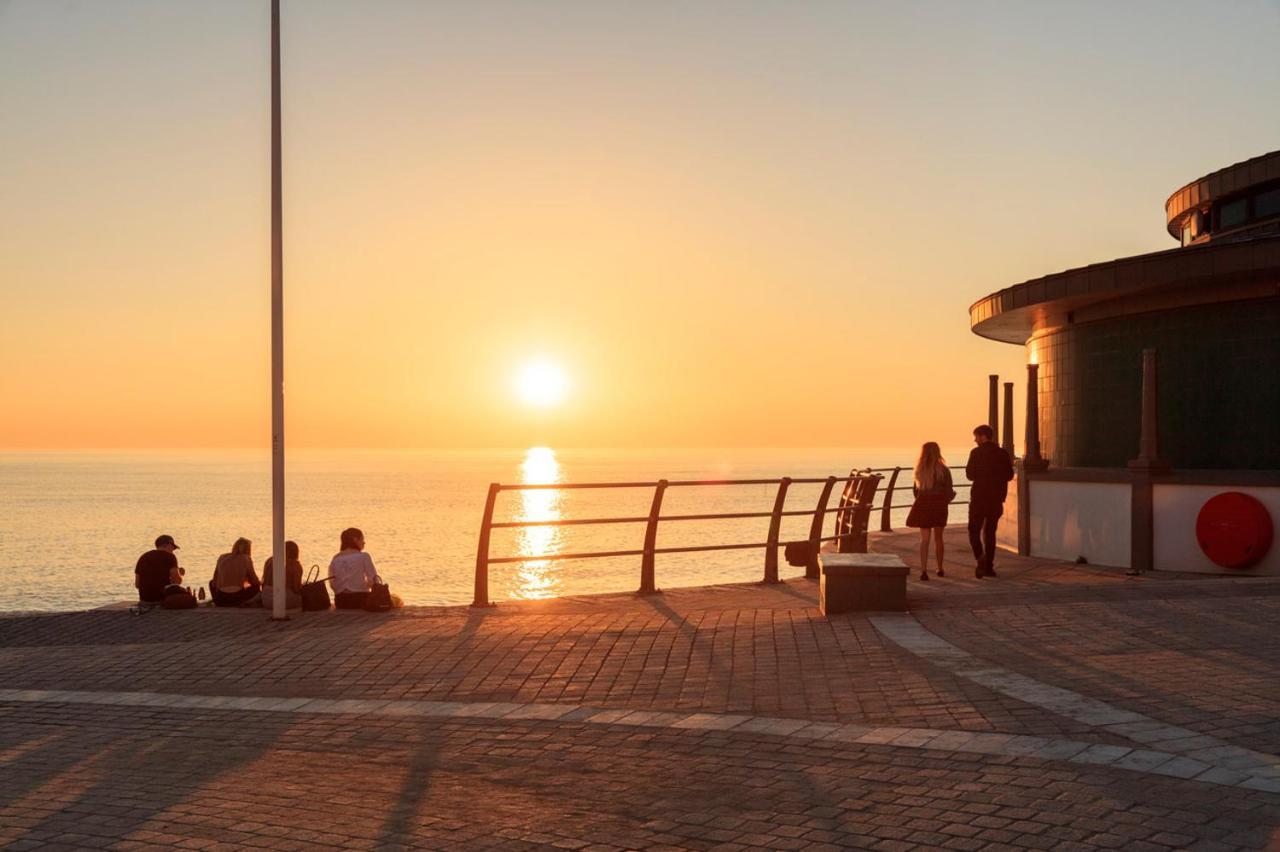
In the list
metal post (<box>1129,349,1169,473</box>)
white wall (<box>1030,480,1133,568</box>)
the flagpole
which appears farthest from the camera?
white wall (<box>1030,480,1133,568</box>)

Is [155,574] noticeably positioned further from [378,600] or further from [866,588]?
[866,588]

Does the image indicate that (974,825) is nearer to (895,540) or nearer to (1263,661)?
(1263,661)

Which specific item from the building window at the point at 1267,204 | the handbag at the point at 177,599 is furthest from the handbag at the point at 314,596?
the building window at the point at 1267,204

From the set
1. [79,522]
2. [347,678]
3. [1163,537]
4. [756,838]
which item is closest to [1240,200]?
[1163,537]

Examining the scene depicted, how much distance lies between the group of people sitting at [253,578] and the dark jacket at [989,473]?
7501mm

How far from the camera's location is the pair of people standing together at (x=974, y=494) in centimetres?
1557

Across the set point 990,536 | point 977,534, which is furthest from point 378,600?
point 990,536

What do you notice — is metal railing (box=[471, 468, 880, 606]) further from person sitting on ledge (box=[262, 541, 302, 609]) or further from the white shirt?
person sitting on ledge (box=[262, 541, 302, 609])

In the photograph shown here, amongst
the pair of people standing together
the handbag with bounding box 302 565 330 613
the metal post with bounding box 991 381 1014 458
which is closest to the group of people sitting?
the handbag with bounding box 302 565 330 613

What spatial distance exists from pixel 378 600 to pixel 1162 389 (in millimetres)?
11762

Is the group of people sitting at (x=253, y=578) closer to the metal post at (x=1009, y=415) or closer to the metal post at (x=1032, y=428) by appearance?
the metal post at (x=1032, y=428)

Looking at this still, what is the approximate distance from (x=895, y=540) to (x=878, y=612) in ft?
40.0

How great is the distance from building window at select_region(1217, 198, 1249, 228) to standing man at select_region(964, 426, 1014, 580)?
778 centimetres

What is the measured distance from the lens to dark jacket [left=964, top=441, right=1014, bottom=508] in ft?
52.9
